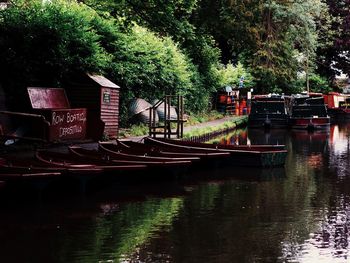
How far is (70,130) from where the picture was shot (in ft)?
66.7

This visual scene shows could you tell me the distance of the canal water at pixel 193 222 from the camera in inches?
396

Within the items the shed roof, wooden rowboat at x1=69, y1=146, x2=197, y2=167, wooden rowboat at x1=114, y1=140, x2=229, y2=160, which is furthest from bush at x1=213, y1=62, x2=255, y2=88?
wooden rowboat at x1=69, y1=146, x2=197, y2=167

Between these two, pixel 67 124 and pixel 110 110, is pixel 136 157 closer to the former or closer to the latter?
pixel 67 124

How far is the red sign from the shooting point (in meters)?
19.6

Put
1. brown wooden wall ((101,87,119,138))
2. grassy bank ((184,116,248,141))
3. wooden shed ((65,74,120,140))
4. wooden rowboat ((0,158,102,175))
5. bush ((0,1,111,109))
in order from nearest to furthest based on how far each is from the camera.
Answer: wooden rowboat ((0,158,102,175)) → bush ((0,1,111,109)) → wooden shed ((65,74,120,140)) → brown wooden wall ((101,87,119,138)) → grassy bank ((184,116,248,141))

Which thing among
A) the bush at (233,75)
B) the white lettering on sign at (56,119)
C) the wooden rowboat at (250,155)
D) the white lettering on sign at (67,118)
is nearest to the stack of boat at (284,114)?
the bush at (233,75)

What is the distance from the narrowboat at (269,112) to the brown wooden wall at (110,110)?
18.3 meters

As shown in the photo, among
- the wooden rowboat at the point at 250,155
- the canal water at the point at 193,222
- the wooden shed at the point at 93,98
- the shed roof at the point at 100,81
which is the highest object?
the shed roof at the point at 100,81

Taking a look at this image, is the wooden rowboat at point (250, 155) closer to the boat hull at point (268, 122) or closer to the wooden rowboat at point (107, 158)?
the wooden rowboat at point (107, 158)

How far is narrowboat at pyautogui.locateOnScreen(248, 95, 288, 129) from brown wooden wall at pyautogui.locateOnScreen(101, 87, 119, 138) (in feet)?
60.1

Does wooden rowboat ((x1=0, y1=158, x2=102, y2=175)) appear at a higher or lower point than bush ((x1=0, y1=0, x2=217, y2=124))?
lower

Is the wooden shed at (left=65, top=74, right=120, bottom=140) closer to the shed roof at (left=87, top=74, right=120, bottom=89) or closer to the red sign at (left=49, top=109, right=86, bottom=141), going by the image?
the shed roof at (left=87, top=74, right=120, bottom=89)

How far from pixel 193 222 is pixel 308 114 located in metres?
30.4

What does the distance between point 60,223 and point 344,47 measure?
52.0 meters
